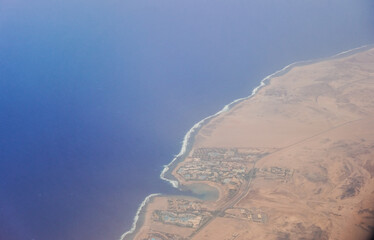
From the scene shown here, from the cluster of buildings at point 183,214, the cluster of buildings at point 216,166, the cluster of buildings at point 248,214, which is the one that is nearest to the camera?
the cluster of buildings at point 248,214

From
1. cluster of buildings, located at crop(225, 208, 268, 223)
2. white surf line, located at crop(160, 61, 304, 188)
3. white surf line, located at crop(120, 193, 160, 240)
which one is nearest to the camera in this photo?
cluster of buildings, located at crop(225, 208, 268, 223)

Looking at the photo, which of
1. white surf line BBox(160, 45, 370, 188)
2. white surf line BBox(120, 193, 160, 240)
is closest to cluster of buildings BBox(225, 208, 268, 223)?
white surf line BBox(160, 45, 370, 188)

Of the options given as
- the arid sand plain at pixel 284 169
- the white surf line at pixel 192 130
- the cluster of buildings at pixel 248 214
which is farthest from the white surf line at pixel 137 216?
the cluster of buildings at pixel 248 214

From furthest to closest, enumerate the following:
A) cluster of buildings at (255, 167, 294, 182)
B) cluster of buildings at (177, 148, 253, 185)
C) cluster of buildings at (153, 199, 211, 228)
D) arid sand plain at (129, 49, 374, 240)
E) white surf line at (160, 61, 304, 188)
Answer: white surf line at (160, 61, 304, 188) < cluster of buildings at (177, 148, 253, 185) < cluster of buildings at (255, 167, 294, 182) < cluster of buildings at (153, 199, 211, 228) < arid sand plain at (129, 49, 374, 240)

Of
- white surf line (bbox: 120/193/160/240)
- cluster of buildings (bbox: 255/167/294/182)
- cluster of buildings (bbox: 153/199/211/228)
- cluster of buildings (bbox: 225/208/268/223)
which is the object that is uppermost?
white surf line (bbox: 120/193/160/240)

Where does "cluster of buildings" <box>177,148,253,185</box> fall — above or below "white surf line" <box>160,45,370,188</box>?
below

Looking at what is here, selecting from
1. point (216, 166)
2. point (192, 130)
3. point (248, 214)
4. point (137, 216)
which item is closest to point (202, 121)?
point (192, 130)

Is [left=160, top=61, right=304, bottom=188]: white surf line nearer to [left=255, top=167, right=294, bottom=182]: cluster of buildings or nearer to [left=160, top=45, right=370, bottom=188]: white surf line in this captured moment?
[left=160, top=45, right=370, bottom=188]: white surf line

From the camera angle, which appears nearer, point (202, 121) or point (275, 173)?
point (275, 173)

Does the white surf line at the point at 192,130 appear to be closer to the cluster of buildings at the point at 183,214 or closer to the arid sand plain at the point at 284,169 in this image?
the arid sand plain at the point at 284,169

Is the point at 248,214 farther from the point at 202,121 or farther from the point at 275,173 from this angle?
the point at 202,121
